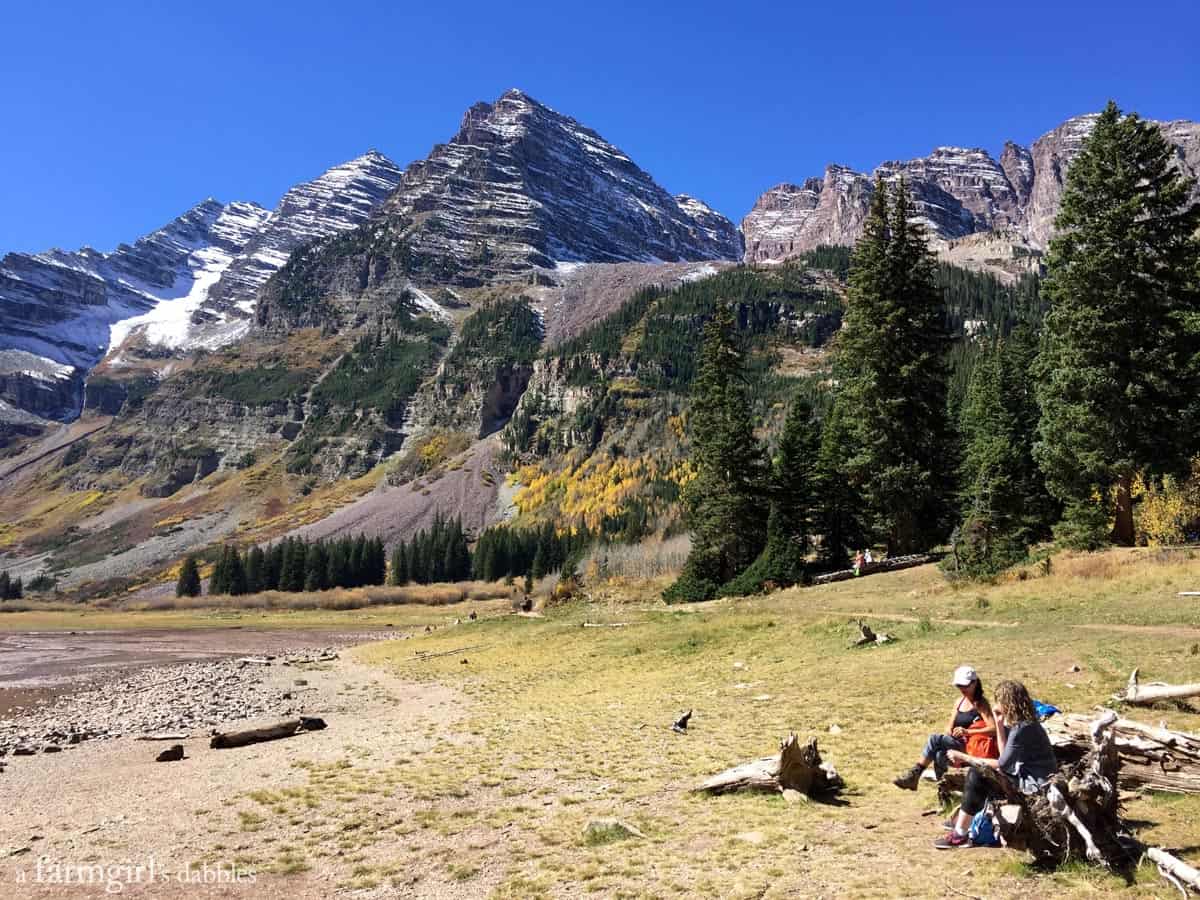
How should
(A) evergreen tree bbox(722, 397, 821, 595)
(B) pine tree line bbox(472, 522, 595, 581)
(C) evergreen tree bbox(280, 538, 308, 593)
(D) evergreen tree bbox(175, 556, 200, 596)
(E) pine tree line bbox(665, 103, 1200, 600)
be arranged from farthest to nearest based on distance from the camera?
1. (D) evergreen tree bbox(175, 556, 200, 596)
2. (C) evergreen tree bbox(280, 538, 308, 593)
3. (B) pine tree line bbox(472, 522, 595, 581)
4. (A) evergreen tree bbox(722, 397, 821, 595)
5. (E) pine tree line bbox(665, 103, 1200, 600)

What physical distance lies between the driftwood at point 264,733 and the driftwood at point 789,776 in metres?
14.7

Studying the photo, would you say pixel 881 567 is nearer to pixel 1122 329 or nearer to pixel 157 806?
pixel 1122 329

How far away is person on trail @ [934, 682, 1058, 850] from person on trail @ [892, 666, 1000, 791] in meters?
1.03

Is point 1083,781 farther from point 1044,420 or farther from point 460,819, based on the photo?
point 1044,420

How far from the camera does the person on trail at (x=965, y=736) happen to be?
10.0 metres

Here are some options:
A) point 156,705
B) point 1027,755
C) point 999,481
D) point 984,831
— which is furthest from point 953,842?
point 156,705

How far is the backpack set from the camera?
28.1 ft

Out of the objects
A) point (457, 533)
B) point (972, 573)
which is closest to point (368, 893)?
point (972, 573)

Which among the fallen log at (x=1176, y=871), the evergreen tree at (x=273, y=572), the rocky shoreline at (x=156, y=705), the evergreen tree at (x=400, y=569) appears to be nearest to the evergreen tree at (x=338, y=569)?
the evergreen tree at (x=400, y=569)

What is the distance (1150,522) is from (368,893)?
31.3 metres

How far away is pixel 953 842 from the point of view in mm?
8711

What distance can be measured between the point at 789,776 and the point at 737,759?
2700 mm

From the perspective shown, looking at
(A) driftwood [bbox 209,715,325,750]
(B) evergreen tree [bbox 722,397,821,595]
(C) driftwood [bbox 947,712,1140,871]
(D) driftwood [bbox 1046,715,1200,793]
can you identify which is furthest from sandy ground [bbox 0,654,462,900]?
(B) evergreen tree [bbox 722,397,821,595]

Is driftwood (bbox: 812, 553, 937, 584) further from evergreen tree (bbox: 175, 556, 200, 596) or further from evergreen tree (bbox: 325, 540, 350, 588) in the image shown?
evergreen tree (bbox: 175, 556, 200, 596)
